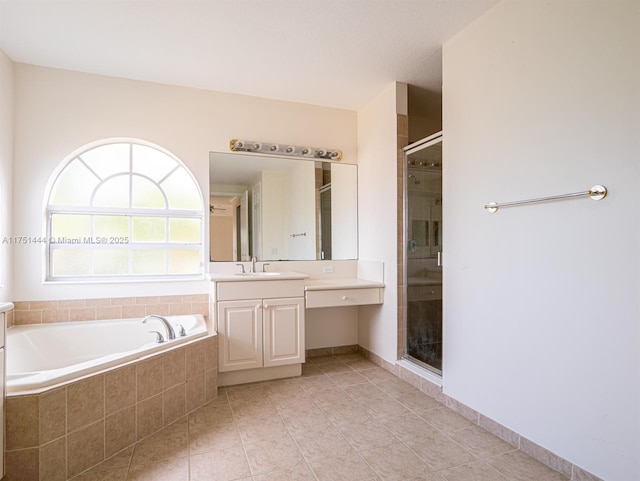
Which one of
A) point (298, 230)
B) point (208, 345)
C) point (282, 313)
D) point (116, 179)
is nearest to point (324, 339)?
point (282, 313)

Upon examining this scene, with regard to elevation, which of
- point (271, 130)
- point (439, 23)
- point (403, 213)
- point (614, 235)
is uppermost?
point (439, 23)

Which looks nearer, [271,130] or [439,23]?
[439,23]

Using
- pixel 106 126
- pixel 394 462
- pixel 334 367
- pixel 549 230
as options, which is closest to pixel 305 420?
pixel 394 462

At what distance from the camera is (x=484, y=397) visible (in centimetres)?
211

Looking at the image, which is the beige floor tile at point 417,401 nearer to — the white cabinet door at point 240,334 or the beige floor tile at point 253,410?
the beige floor tile at point 253,410

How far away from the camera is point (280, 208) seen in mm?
3461

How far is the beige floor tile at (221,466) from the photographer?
1.67 meters

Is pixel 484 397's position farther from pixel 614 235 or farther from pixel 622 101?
pixel 622 101

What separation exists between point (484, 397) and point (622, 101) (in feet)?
5.47

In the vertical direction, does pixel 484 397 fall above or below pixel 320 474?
above

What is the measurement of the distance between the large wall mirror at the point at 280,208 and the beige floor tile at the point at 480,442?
195 centimetres

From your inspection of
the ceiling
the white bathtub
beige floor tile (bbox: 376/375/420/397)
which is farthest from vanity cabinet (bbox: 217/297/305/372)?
the ceiling

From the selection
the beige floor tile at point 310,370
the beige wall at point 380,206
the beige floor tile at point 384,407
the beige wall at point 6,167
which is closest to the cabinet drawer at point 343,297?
the beige wall at point 380,206

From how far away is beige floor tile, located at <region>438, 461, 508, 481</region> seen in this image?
1.65 m
